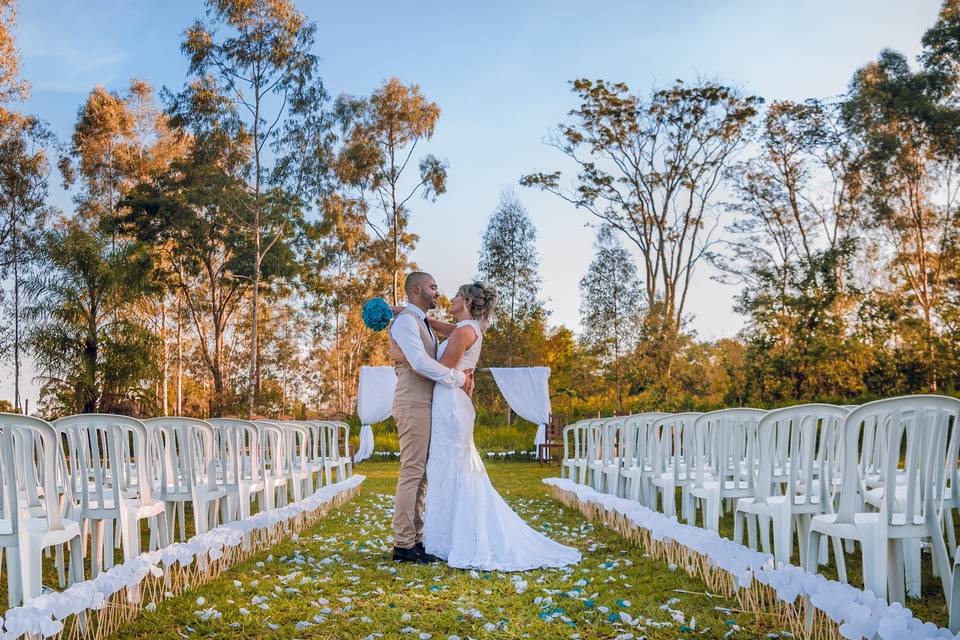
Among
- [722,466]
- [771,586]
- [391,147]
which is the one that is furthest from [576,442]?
[391,147]

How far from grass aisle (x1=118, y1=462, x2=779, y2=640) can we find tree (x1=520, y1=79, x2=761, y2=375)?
1878 cm

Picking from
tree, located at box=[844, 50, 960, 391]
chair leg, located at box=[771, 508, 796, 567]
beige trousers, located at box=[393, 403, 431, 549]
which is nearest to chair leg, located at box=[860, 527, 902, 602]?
chair leg, located at box=[771, 508, 796, 567]

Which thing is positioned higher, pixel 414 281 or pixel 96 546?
pixel 414 281

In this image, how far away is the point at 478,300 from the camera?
496 centimetres

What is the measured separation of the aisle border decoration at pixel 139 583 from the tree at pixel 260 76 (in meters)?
16.8

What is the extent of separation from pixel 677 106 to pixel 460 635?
2207 cm

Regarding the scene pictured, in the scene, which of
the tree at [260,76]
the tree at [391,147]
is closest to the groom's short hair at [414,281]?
the tree at [260,76]

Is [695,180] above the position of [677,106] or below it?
below

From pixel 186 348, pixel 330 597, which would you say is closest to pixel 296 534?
pixel 330 597

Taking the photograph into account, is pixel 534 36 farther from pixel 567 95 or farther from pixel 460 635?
pixel 460 635

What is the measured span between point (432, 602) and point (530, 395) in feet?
38.8

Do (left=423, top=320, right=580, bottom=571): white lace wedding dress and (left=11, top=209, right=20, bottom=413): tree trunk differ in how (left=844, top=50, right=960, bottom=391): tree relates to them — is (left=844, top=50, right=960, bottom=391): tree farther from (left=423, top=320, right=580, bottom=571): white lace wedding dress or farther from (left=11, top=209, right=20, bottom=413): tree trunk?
(left=11, top=209, right=20, bottom=413): tree trunk

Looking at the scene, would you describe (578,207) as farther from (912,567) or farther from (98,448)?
(98,448)

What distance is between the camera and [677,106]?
75.8 feet
